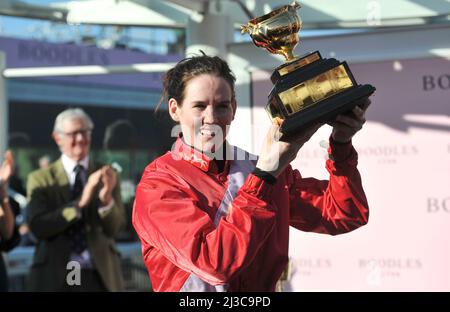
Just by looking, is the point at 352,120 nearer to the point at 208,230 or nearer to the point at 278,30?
the point at 278,30

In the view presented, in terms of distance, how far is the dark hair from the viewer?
193 centimetres

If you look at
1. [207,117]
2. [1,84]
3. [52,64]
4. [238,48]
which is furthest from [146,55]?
[207,117]

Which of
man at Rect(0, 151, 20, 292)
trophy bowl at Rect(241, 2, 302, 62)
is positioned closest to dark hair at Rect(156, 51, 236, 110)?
trophy bowl at Rect(241, 2, 302, 62)

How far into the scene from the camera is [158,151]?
11516mm

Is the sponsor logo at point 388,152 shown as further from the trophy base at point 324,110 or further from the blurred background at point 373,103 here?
the trophy base at point 324,110

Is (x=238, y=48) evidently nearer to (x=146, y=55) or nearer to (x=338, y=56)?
(x=338, y=56)

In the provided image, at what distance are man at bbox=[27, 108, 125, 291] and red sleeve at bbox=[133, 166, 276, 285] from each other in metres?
2.70

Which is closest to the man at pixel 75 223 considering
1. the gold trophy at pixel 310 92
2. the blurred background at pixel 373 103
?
the blurred background at pixel 373 103

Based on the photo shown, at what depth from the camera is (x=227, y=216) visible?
5.72ft

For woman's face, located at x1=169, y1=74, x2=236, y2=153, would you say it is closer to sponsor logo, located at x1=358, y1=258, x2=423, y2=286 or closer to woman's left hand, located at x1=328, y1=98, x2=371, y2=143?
woman's left hand, located at x1=328, y1=98, x2=371, y2=143

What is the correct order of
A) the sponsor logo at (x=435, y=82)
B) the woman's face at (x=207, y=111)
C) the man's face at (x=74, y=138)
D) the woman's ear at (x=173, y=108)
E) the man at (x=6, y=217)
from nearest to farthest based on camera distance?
the woman's face at (x=207, y=111) < the woman's ear at (x=173, y=108) < the sponsor logo at (x=435, y=82) < the man at (x=6, y=217) < the man's face at (x=74, y=138)

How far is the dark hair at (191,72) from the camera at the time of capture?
6.32 ft

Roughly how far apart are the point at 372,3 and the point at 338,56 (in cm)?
27

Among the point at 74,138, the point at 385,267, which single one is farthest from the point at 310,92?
the point at 74,138
